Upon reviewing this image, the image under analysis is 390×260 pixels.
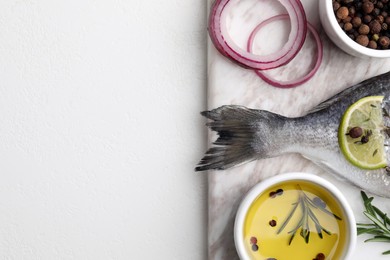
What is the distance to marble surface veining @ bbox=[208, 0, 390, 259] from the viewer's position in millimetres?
1385

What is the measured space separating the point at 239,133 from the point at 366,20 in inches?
13.9

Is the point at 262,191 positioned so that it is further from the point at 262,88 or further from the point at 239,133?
the point at 262,88

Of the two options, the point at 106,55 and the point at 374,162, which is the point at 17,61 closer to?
the point at 106,55

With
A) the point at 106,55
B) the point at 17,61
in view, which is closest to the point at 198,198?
the point at 106,55

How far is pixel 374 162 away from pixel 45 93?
71 centimetres

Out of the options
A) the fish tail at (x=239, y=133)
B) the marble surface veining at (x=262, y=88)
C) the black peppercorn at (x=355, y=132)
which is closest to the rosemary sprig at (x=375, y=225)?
the marble surface veining at (x=262, y=88)

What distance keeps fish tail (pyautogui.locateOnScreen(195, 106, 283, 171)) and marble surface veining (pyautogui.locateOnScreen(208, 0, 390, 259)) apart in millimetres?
43

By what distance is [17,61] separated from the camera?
1.38 metres

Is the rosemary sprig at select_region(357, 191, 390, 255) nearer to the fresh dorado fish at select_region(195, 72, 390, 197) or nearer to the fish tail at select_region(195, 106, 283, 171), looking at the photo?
the fresh dorado fish at select_region(195, 72, 390, 197)

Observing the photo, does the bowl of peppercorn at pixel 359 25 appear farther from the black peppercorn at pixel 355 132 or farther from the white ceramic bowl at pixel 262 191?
the white ceramic bowl at pixel 262 191

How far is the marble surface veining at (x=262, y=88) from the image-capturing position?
1.38m

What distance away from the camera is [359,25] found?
1343mm

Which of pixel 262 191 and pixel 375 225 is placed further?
pixel 375 225

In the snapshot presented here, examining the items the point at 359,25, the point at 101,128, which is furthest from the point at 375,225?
the point at 101,128
